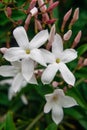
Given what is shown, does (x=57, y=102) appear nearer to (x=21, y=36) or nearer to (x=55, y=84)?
(x=55, y=84)

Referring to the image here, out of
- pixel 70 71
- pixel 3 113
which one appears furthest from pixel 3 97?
pixel 70 71

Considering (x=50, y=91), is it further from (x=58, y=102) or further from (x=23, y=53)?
(x=23, y=53)

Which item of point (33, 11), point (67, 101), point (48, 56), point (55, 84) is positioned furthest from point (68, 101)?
point (33, 11)

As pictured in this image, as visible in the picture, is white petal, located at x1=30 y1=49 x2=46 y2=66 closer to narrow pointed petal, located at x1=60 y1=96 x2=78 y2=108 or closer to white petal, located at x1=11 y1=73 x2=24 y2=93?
white petal, located at x1=11 y1=73 x2=24 y2=93

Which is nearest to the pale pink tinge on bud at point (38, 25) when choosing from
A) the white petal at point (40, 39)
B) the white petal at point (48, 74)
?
the white petal at point (40, 39)

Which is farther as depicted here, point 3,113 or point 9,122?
point 3,113
